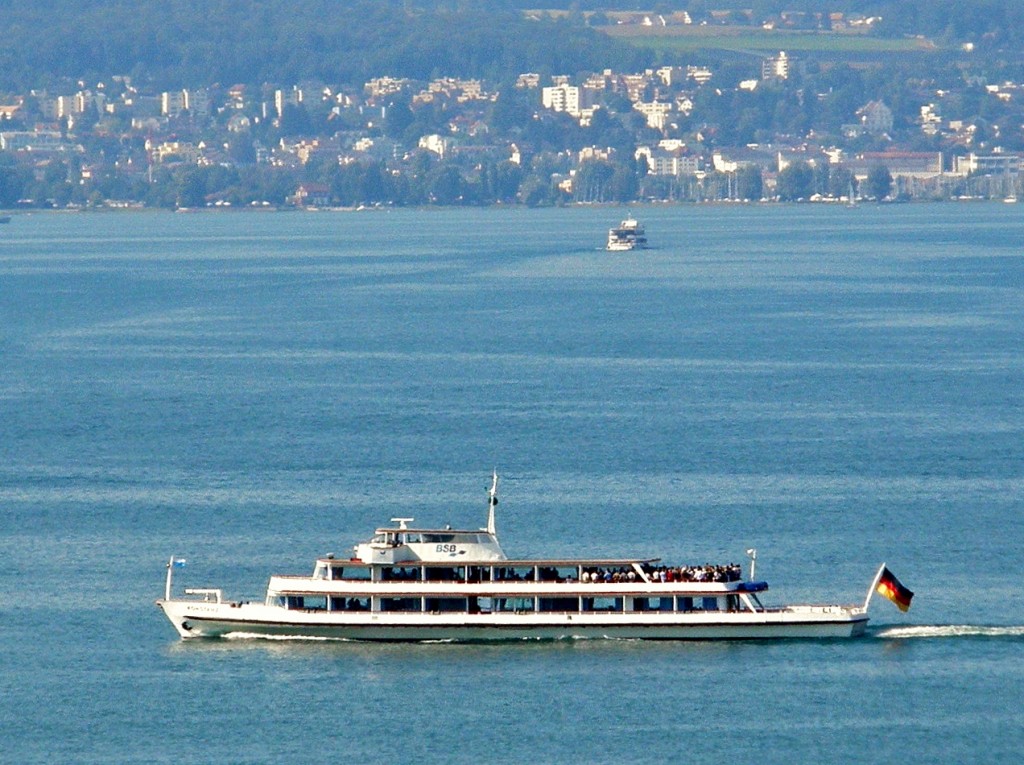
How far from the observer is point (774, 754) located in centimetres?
5044

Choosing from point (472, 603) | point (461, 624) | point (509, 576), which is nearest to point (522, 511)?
point (509, 576)

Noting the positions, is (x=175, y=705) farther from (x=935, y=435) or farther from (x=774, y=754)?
(x=935, y=435)

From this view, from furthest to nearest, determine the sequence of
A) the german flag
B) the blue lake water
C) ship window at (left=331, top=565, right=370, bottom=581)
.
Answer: ship window at (left=331, top=565, right=370, bottom=581) < the german flag < the blue lake water

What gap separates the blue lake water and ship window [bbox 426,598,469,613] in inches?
46.2

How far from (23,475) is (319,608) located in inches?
963

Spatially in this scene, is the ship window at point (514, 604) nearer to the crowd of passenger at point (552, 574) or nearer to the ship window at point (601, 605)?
the crowd of passenger at point (552, 574)

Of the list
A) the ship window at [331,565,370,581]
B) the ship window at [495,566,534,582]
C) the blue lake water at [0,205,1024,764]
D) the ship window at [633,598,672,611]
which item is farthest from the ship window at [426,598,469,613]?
the ship window at [633,598,672,611]

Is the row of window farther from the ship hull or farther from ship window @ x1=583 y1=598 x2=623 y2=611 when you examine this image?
the ship hull

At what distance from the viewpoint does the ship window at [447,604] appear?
5959 centimetres

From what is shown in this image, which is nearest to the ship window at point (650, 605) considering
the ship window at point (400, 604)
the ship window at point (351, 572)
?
the ship window at point (400, 604)

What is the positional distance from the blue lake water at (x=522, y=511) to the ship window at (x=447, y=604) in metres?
1.17

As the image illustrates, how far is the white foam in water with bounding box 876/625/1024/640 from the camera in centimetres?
5819

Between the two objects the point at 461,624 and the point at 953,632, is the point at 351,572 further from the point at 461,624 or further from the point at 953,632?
the point at 953,632

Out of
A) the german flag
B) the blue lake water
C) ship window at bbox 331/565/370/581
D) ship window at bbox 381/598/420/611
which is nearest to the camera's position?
the blue lake water
